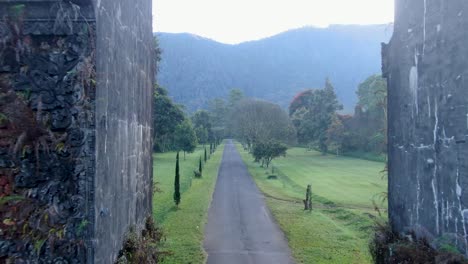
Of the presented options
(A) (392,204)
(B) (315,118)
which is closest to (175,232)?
(A) (392,204)

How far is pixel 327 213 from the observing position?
20.7m

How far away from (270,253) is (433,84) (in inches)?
320

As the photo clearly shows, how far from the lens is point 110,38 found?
5.77m

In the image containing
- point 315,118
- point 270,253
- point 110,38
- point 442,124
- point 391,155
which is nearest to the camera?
point 110,38

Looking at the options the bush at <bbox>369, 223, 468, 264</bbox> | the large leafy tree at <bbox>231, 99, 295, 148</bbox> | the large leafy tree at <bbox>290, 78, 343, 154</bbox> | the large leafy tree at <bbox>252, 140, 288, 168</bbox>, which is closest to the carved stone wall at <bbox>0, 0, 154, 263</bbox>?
the bush at <bbox>369, 223, 468, 264</bbox>

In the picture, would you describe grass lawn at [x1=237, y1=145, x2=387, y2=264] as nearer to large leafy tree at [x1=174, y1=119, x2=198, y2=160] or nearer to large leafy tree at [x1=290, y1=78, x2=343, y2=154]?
large leafy tree at [x1=174, y1=119, x2=198, y2=160]

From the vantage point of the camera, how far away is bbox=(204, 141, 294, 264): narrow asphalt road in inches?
501

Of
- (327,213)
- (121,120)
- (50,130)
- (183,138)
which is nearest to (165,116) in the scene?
(183,138)

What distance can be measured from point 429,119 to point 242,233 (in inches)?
406

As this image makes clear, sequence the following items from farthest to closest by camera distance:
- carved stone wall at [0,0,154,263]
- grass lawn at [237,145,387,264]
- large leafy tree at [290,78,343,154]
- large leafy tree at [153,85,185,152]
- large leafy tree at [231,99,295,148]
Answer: large leafy tree at [290,78,343,154] → large leafy tree at [153,85,185,152] → large leafy tree at [231,99,295,148] → grass lawn at [237,145,387,264] → carved stone wall at [0,0,154,263]

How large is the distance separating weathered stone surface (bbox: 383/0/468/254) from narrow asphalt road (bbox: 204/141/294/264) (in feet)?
17.2

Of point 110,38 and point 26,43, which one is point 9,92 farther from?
point 110,38

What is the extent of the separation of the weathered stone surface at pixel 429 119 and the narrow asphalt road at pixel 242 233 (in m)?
5.23

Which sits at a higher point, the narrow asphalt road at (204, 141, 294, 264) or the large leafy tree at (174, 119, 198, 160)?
the large leafy tree at (174, 119, 198, 160)
